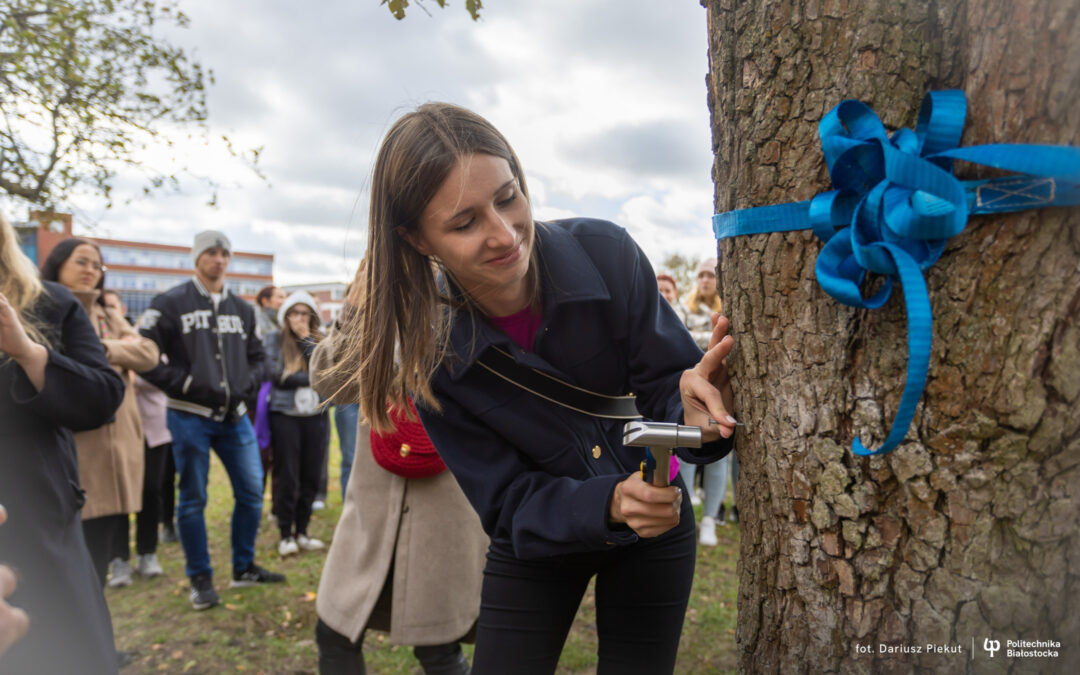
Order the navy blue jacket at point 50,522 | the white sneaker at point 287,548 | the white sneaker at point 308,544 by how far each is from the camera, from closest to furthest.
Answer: the navy blue jacket at point 50,522 → the white sneaker at point 287,548 → the white sneaker at point 308,544

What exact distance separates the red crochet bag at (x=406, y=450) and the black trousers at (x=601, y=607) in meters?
0.89

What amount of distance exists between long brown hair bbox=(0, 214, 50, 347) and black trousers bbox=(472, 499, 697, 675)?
6.03 ft

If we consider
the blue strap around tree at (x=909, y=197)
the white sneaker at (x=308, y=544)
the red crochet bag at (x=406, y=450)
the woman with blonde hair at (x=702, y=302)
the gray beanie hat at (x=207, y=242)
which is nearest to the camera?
the blue strap around tree at (x=909, y=197)

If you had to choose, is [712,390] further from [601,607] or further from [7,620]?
[7,620]

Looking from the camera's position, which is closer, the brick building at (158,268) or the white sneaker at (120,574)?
the white sneaker at (120,574)

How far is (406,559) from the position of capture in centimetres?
272

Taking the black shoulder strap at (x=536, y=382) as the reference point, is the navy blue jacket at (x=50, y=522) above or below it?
below

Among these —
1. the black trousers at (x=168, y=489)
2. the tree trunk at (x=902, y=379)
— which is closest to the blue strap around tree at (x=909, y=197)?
the tree trunk at (x=902, y=379)

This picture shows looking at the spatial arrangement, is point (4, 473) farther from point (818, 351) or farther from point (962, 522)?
point (962, 522)

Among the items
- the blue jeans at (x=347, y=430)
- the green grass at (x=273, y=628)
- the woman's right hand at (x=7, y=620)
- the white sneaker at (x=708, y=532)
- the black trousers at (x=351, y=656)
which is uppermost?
the woman's right hand at (x=7, y=620)

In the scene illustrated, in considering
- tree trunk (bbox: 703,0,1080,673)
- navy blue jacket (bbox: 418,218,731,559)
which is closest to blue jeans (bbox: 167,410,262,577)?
navy blue jacket (bbox: 418,218,731,559)

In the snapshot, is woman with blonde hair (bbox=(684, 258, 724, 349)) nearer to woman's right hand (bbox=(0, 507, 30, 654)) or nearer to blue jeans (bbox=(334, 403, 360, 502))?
blue jeans (bbox=(334, 403, 360, 502))

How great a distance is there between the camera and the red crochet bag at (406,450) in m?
2.65

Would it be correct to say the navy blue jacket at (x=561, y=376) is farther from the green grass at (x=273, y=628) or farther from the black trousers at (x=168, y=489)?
the black trousers at (x=168, y=489)
